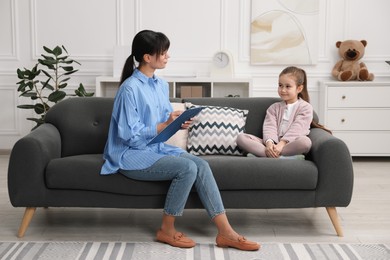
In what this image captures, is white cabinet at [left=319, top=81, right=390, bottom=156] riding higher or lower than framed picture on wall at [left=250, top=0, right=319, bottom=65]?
lower

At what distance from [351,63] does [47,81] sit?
262 centimetres

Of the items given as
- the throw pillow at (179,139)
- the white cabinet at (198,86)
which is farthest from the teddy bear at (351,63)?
the throw pillow at (179,139)

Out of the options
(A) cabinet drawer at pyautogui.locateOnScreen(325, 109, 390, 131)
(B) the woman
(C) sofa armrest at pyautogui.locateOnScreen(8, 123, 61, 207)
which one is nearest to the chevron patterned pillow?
(B) the woman

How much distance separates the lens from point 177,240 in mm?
3230

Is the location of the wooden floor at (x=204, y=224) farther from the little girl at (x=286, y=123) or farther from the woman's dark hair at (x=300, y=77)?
the woman's dark hair at (x=300, y=77)

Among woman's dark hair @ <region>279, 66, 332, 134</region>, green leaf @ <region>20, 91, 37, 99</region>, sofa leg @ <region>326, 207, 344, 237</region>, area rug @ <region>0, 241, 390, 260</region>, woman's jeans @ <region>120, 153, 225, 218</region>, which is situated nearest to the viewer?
area rug @ <region>0, 241, 390, 260</region>

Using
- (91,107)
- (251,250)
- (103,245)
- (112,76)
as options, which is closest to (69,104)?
(91,107)

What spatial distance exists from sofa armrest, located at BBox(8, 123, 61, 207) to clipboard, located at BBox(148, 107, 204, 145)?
0.58 m

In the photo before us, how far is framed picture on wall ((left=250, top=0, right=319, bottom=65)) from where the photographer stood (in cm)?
580

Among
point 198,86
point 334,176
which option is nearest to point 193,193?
point 334,176

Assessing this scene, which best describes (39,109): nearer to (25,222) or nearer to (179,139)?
(179,139)

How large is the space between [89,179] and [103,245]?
342 mm

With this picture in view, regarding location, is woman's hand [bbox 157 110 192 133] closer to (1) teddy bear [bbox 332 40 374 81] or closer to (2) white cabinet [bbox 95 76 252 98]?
(2) white cabinet [bbox 95 76 252 98]

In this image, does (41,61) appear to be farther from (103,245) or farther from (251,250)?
(251,250)
